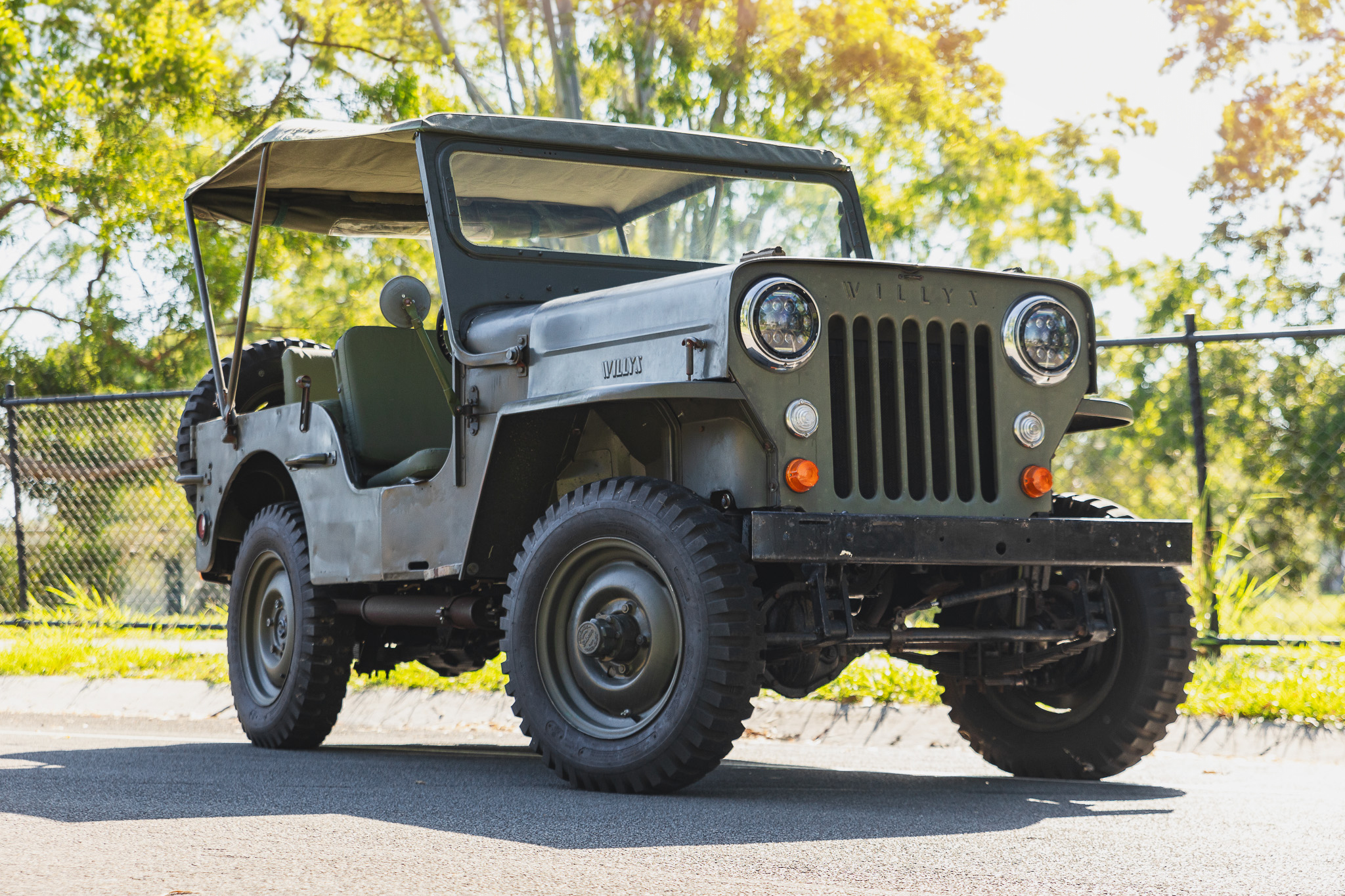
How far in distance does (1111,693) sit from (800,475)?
1.57 m

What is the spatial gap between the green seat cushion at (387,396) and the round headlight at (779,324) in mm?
2341

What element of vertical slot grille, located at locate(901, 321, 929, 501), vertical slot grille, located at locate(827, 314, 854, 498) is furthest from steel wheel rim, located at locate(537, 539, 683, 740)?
vertical slot grille, located at locate(901, 321, 929, 501)

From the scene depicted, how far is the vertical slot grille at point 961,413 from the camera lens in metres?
5.10

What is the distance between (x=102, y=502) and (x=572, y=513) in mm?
9086

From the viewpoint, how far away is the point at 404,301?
19.7 ft

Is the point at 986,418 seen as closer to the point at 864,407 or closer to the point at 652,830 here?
the point at 864,407

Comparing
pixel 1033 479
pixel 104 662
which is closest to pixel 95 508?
pixel 104 662

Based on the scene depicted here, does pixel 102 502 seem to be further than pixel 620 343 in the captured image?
Yes

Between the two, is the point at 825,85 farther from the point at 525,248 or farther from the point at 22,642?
the point at 525,248

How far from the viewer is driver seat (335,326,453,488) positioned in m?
6.62

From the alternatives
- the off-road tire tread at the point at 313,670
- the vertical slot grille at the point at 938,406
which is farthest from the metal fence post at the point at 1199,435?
the off-road tire tread at the point at 313,670

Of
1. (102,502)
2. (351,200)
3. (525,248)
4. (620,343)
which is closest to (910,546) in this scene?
(620,343)

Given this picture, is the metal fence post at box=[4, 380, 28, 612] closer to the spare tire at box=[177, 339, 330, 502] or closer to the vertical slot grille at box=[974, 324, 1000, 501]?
the spare tire at box=[177, 339, 330, 502]

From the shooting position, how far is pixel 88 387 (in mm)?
19734
